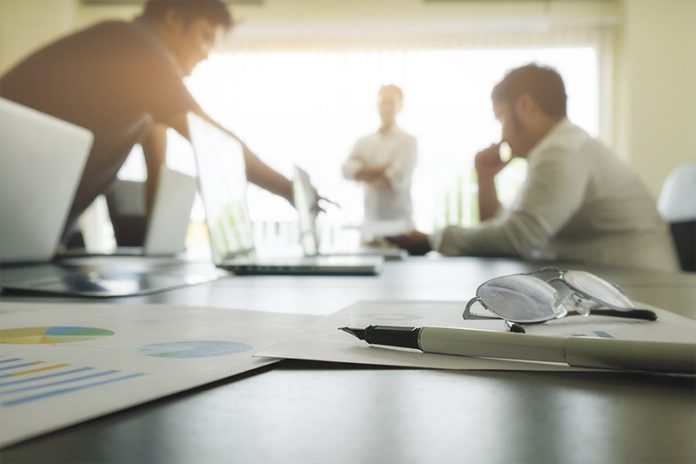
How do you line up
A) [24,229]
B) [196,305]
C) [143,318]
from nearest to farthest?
[143,318] < [196,305] < [24,229]

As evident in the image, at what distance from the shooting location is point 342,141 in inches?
228

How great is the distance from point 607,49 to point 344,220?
266 cm

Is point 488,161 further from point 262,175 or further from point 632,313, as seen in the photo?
point 632,313

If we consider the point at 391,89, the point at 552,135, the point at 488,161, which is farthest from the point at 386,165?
the point at 552,135

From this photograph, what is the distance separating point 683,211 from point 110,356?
3.91m

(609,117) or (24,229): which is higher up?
(609,117)

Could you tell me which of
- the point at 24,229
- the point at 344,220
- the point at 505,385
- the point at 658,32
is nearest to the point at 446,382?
the point at 505,385

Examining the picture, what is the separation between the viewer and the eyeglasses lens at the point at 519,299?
1.50 ft

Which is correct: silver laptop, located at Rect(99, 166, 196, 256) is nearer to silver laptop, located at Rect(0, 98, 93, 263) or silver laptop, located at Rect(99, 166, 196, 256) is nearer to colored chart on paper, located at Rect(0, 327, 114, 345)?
silver laptop, located at Rect(0, 98, 93, 263)

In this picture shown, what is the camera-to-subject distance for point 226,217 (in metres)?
1.28

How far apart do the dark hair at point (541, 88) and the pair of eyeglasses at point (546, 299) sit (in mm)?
1771

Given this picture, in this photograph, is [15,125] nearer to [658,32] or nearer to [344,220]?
[344,220]

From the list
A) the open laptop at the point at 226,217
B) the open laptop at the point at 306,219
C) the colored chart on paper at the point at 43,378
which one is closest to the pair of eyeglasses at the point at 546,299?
the colored chart on paper at the point at 43,378

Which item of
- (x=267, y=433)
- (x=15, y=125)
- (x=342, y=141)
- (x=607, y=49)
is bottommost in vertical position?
(x=267, y=433)
